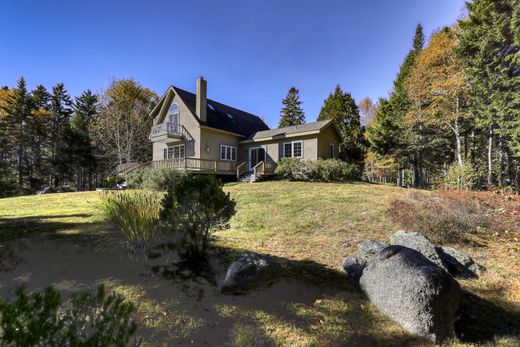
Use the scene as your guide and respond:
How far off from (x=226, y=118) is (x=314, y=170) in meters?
10.7

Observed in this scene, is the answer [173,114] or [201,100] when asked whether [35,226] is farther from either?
[173,114]

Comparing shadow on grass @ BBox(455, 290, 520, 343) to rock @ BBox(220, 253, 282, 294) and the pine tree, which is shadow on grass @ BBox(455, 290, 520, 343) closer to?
rock @ BBox(220, 253, 282, 294)

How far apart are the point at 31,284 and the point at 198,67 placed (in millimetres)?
22330

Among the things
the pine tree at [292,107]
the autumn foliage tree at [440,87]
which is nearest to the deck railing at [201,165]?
the autumn foliage tree at [440,87]

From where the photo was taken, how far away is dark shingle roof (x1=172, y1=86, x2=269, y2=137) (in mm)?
21414

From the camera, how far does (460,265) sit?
187 inches

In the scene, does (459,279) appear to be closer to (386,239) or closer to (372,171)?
(386,239)

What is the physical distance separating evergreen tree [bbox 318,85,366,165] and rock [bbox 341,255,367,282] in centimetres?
2331

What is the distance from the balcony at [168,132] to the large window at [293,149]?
865 cm

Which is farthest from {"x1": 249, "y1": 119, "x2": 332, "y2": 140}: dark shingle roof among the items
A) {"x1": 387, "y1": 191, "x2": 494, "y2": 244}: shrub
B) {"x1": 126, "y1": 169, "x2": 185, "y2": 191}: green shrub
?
{"x1": 387, "y1": 191, "x2": 494, "y2": 244}: shrub

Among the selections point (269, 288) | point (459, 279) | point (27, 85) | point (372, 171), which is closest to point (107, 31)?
point (269, 288)

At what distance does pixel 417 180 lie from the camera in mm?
24125

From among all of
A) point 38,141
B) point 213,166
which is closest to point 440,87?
point 213,166

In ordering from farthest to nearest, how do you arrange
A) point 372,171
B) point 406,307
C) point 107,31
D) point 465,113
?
point 372,171 < point 465,113 < point 107,31 < point 406,307
